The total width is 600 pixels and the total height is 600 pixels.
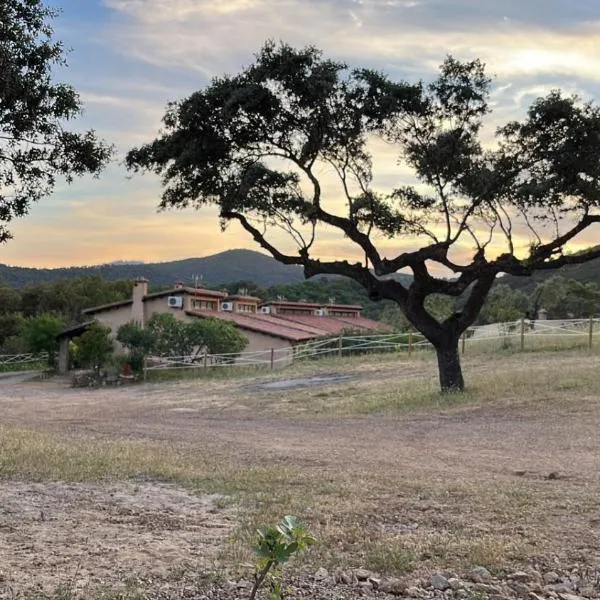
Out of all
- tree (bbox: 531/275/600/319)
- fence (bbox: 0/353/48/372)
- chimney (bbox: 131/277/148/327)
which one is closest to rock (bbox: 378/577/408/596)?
chimney (bbox: 131/277/148/327)

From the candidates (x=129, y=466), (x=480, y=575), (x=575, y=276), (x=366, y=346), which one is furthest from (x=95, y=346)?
(x=575, y=276)

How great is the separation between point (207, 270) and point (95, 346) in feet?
402

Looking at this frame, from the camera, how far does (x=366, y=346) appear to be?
35594mm

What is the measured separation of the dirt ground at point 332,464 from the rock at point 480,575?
808 mm

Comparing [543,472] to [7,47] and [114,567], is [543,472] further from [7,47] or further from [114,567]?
[7,47]

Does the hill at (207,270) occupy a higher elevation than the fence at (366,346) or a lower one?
higher

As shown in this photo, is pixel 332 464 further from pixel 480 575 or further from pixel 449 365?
pixel 449 365

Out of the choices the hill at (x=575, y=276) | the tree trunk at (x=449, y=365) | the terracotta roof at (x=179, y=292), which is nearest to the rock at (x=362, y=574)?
the tree trunk at (x=449, y=365)

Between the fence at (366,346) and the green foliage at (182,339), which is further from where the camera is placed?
the green foliage at (182,339)

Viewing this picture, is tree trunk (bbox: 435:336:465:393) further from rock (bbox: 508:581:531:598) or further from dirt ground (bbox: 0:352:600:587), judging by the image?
rock (bbox: 508:581:531:598)

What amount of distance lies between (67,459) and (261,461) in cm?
258

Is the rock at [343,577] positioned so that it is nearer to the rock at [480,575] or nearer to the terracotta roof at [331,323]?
the rock at [480,575]

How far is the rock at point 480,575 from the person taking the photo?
177 inches

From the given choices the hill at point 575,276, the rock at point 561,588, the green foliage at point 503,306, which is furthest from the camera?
the hill at point 575,276
